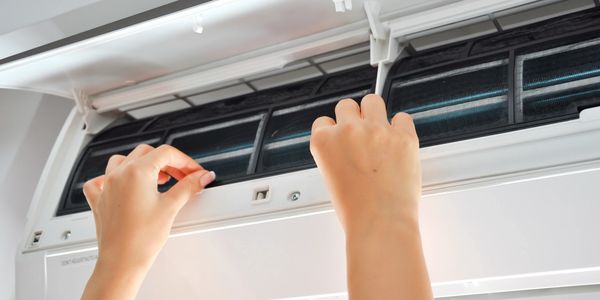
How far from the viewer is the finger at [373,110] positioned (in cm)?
160

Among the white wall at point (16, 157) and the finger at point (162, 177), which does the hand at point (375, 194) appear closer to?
the finger at point (162, 177)

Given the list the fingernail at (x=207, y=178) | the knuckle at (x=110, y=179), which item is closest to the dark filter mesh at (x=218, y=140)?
the fingernail at (x=207, y=178)

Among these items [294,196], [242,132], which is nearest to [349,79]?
[242,132]

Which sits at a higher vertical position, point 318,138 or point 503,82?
point 503,82

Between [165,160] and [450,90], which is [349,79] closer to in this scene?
[450,90]

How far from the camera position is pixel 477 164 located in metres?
1.70

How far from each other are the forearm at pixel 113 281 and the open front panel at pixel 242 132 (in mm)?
361

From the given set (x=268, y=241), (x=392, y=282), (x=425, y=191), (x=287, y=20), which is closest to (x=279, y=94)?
(x=287, y=20)

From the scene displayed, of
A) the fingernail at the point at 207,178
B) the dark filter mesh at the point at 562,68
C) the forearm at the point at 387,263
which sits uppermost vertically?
the dark filter mesh at the point at 562,68

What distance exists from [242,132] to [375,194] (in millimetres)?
812

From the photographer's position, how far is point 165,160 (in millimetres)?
1968

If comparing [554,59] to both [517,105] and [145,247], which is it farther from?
[145,247]

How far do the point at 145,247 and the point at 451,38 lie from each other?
1027 millimetres

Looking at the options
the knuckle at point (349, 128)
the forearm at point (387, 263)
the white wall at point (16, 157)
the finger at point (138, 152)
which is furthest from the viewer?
the white wall at point (16, 157)
